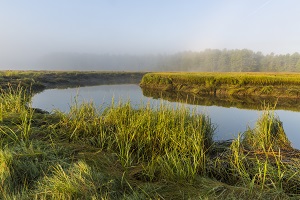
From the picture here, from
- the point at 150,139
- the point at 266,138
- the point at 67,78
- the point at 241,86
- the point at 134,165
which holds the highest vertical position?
the point at 67,78

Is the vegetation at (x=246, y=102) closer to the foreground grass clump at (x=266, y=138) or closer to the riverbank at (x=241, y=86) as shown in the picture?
the riverbank at (x=241, y=86)

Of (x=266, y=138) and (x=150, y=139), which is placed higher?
(x=150, y=139)

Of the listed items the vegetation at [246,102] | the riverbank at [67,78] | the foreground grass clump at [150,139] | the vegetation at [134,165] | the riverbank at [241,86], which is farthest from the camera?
the riverbank at [67,78]

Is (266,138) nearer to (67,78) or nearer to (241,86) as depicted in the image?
(241,86)

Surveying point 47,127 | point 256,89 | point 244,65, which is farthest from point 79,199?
point 244,65

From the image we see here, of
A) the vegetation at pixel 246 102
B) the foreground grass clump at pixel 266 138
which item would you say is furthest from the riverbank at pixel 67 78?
the foreground grass clump at pixel 266 138

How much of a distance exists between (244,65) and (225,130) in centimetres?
12287

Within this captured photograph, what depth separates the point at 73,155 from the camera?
436cm

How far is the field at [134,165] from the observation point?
3.21 meters

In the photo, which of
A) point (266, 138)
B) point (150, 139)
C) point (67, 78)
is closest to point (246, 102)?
point (266, 138)

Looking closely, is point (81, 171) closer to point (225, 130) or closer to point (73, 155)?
point (73, 155)

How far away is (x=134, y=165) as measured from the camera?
4547mm

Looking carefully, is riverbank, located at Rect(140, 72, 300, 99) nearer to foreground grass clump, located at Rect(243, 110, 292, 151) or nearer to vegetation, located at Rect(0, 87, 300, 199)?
foreground grass clump, located at Rect(243, 110, 292, 151)

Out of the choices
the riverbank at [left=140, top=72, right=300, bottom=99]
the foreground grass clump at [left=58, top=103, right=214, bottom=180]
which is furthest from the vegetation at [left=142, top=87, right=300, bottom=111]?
the foreground grass clump at [left=58, top=103, right=214, bottom=180]
